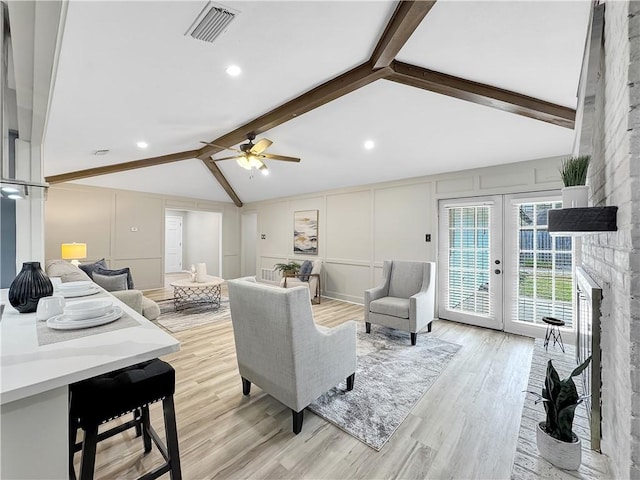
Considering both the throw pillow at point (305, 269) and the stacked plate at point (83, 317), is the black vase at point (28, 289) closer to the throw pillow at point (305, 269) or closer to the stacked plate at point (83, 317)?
the stacked plate at point (83, 317)

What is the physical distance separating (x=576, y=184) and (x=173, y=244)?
429 inches

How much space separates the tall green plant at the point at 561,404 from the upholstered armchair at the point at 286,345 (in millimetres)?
1293

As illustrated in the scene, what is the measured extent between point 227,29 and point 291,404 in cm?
264

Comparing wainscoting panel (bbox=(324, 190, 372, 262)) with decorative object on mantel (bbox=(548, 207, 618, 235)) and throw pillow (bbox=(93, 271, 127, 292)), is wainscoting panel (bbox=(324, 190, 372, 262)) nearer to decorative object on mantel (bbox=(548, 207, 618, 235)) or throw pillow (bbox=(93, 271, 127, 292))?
throw pillow (bbox=(93, 271, 127, 292))

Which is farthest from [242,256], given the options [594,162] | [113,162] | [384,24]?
[594,162]

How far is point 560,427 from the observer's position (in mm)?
1409

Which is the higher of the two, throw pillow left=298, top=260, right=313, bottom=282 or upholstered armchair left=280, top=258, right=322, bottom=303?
throw pillow left=298, top=260, right=313, bottom=282

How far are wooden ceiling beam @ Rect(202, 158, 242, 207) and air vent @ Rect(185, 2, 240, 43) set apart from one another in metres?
4.04

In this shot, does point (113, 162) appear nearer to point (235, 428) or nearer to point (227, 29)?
point (227, 29)

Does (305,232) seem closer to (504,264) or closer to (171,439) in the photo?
(504,264)

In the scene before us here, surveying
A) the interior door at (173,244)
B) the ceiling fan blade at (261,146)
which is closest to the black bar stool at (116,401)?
the ceiling fan blade at (261,146)

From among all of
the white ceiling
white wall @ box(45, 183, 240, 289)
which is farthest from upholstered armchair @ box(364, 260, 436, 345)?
white wall @ box(45, 183, 240, 289)

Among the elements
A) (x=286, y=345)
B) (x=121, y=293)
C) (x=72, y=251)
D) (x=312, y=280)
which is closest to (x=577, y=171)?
(x=286, y=345)

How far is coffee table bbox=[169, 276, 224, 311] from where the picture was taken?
488cm
